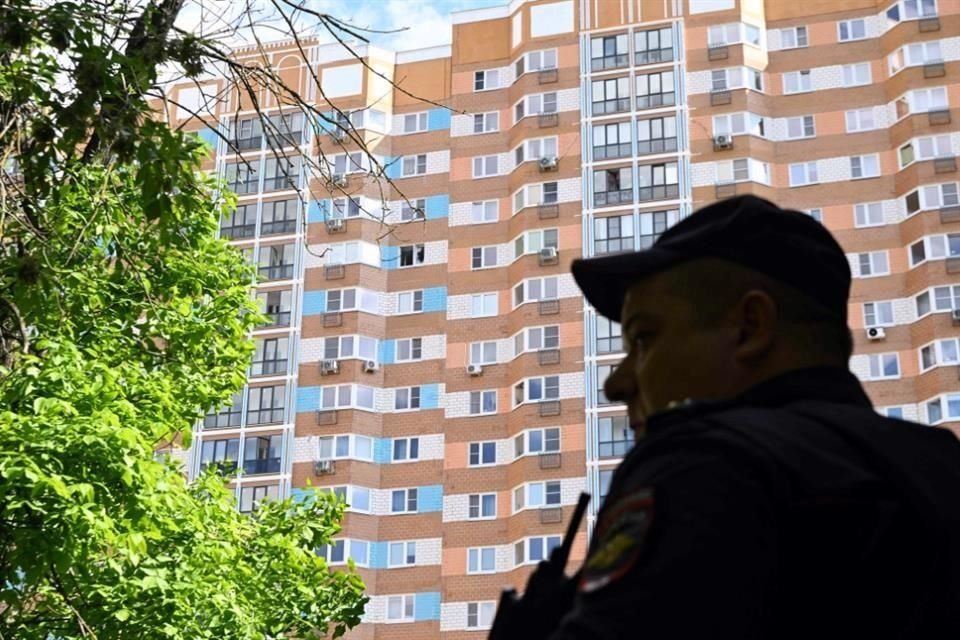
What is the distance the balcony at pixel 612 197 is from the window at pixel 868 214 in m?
8.19

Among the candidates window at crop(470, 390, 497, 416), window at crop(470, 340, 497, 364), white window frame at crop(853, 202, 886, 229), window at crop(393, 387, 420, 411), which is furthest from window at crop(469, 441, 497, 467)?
white window frame at crop(853, 202, 886, 229)

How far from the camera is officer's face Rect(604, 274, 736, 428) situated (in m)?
2.28

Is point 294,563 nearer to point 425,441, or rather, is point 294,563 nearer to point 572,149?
point 425,441

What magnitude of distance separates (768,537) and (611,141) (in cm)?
5425

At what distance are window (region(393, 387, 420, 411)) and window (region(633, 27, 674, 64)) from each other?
15435mm

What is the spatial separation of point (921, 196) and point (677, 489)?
169 ft

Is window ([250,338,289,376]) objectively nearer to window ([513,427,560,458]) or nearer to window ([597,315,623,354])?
window ([513,427,560,458])

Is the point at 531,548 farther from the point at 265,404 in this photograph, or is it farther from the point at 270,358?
the point at 270,358

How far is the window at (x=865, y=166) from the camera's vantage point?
52750mm

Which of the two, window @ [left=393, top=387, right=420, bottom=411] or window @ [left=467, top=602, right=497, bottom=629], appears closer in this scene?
window @ [left=467, top=602, right=497, bottom=629]

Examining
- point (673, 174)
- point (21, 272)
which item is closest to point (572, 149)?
point (673, 174)

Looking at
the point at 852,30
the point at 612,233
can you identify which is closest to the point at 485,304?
the point at 612,233

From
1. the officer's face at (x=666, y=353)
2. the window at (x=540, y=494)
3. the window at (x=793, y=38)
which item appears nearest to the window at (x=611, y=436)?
A: the window at (x=540, y=494)

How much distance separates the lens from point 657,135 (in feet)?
180
